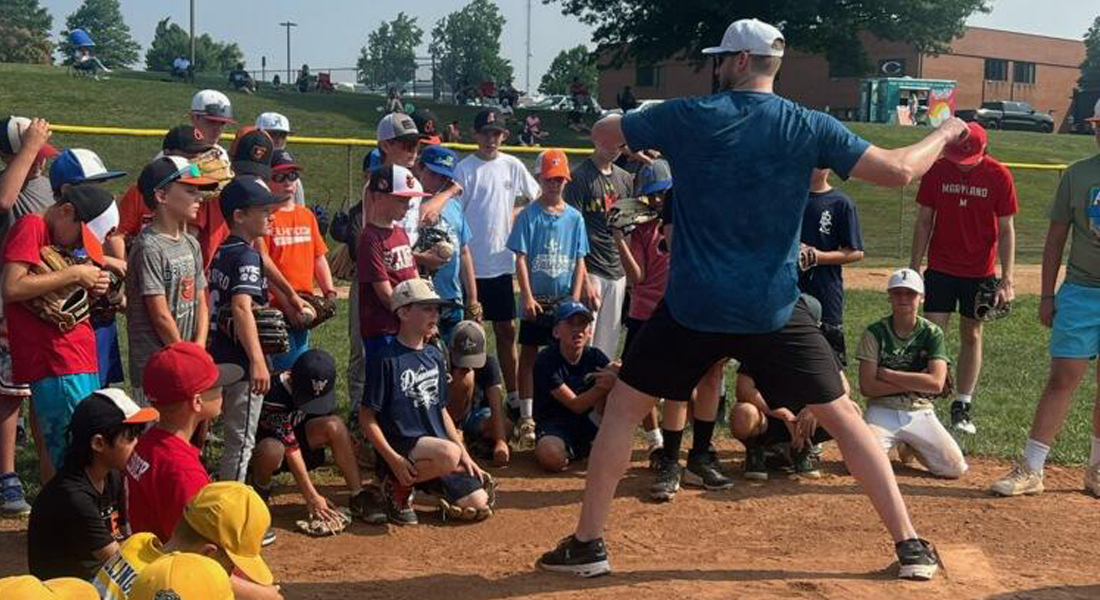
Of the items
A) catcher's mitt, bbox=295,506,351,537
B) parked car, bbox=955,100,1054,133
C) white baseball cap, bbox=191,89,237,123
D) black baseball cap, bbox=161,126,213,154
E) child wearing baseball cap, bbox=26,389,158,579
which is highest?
parked car, bbox=955,100,1054,133

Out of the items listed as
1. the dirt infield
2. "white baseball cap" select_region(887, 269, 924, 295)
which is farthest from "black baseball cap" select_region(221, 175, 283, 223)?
"white baseball cap" select_region(887, 269, 924, 295)

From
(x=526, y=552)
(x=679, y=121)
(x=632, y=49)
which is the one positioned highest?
(x=632, y=49)

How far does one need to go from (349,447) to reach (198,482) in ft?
6.20

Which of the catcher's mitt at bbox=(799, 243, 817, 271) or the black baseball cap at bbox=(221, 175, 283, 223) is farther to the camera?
the catcher's mitt at bbox=(799, 243, 817, 271)

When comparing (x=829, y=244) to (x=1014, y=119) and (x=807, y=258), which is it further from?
(x=1014, y=119)

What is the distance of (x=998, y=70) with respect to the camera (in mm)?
76562

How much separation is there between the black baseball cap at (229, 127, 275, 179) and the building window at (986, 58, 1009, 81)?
75940 millimetres

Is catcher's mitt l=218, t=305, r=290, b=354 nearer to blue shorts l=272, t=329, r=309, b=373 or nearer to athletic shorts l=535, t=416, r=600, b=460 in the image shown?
blue shorts l=272, t=329, r=309, b=373

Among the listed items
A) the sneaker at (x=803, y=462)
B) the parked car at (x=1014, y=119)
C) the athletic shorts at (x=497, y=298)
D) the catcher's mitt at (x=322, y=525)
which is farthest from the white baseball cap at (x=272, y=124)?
the parked car at (x=1014, y=119)

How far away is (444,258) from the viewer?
696 cm

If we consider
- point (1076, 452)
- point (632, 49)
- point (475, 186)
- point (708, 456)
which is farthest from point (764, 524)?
point (632, 49)

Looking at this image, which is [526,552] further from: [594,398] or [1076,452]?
[1076,452]

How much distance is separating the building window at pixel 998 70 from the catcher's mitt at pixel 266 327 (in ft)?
253

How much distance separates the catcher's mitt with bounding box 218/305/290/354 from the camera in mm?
5645
